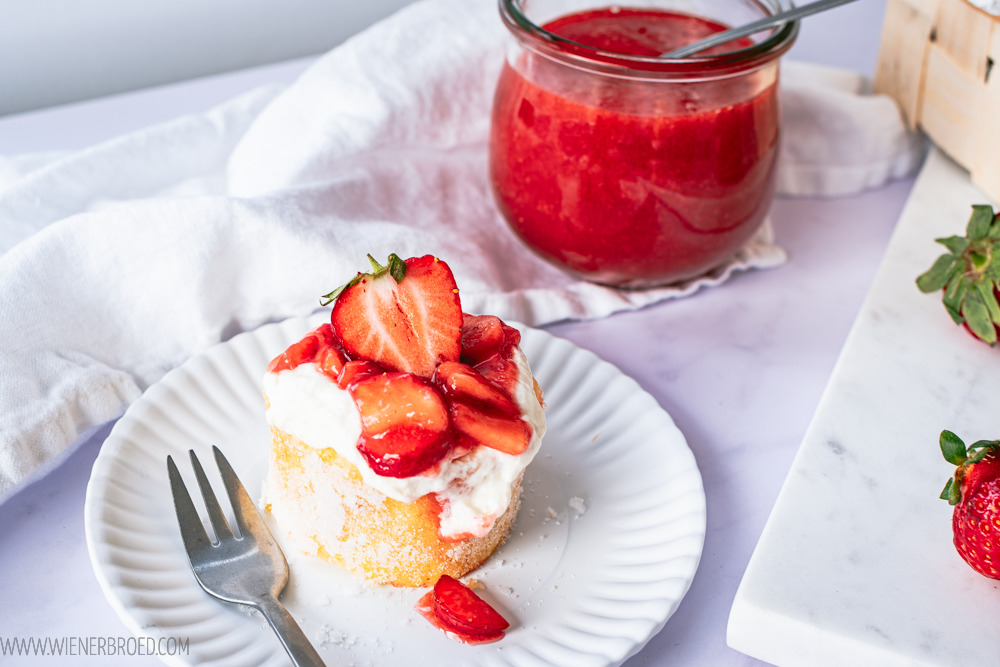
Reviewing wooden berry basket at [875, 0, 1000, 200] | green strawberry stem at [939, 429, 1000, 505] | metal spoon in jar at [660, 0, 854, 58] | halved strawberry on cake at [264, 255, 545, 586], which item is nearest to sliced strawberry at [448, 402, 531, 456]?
halved strawberry on cake at [264, 255, 545, 586]

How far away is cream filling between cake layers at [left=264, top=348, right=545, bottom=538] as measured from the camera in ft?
3.15

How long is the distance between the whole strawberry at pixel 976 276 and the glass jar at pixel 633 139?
29 cm

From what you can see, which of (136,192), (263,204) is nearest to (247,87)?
(136,192)

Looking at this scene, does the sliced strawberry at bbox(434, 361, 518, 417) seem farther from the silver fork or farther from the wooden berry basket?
the wooden berry basket

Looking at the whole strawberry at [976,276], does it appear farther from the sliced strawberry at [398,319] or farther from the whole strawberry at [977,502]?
the sliced strawberry at [398,319]

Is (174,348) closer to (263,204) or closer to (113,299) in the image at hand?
(113,299)

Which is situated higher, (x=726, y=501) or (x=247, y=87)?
(x=247, y=87)

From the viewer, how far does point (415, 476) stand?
941 mm

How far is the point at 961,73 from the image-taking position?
1.62 meters

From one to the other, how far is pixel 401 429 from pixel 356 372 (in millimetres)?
88

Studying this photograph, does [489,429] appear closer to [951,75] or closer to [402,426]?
[402,426]

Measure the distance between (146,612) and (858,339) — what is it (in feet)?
3.17

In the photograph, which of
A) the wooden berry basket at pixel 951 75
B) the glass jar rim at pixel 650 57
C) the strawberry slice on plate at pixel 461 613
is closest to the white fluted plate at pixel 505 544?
the strawberry slice on plate at pixel 461 613

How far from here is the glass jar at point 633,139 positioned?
1280 millimetres
